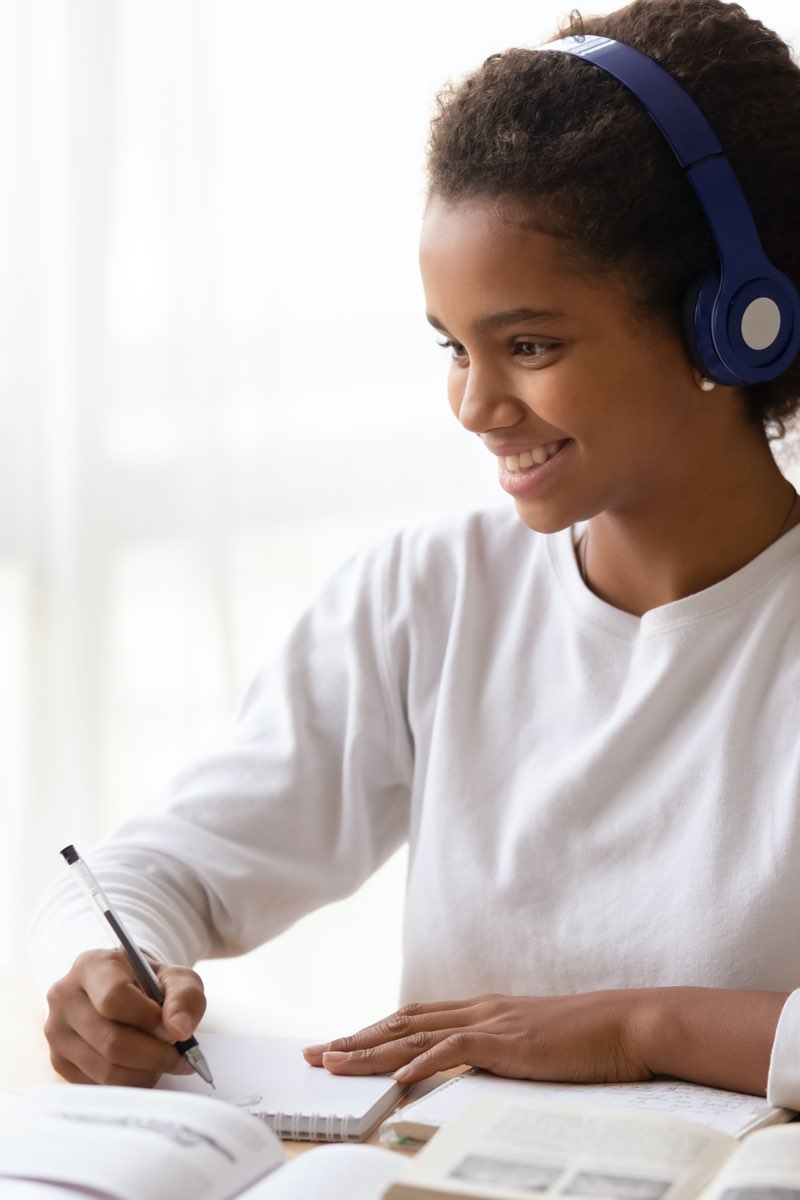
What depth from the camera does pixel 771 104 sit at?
1105mm

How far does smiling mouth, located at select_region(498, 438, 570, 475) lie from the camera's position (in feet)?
3.75

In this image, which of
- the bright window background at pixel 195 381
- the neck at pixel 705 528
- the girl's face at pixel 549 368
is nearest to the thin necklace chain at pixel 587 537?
the neck at pixel 705 528

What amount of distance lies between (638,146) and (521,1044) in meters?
0.64

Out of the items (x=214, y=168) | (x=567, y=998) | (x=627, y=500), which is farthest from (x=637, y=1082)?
(x=214, y=168)

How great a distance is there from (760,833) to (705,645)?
0.54 feet

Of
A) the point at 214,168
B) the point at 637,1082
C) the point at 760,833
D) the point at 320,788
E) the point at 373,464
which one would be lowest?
the point at 637,1082

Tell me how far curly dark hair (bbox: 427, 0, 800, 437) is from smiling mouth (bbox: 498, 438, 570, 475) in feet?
0.42

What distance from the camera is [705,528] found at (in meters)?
1.23

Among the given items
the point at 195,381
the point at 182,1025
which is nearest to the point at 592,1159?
the point at 182,1025

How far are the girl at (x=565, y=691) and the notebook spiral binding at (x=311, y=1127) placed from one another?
0.26 feet

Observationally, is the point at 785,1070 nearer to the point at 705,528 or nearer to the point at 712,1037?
the point at 712,1037

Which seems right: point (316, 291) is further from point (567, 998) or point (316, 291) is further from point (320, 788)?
point (567, 998)

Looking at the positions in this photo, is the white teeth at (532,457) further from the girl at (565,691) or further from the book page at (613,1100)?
the book page at (613,1100)

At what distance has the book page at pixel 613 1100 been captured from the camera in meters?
0.85
